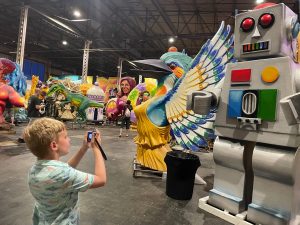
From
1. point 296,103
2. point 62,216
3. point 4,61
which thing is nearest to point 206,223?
point 296,103

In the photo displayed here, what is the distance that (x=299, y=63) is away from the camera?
6.24 feet

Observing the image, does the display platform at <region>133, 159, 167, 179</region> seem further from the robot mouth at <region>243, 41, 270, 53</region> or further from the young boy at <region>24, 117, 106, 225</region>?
the young boy at <region>24, 117, 106, 225</region>

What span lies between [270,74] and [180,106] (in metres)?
1.47

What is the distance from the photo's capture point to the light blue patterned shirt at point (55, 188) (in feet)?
3.75

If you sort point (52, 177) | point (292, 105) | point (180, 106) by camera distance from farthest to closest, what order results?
point (180, 106) → point (292, 105) → point (52, 177)

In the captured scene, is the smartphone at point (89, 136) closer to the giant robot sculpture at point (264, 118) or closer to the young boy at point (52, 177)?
the young boy at point (52, 177)

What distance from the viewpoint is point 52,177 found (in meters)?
1.14

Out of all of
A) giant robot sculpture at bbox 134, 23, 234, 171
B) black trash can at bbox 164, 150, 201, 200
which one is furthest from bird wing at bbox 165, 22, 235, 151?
black trash can at bbox 164, 150, 201, 200

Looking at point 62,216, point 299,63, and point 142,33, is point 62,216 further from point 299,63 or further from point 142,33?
point 142,33

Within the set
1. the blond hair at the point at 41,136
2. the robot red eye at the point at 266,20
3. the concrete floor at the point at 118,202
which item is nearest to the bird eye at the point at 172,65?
the concrete floor at the point at 118,202

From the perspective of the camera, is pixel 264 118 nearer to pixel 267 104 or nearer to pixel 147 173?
pixel 267 104

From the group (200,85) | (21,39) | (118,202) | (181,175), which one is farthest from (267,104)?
(21,39)

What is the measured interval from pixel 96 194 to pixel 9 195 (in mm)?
835

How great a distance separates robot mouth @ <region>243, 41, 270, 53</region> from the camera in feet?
5.89
